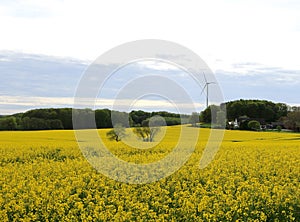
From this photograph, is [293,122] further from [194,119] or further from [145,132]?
[145,132]

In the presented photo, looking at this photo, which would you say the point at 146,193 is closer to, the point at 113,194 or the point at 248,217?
the point at 113,194

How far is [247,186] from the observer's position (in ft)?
35.7

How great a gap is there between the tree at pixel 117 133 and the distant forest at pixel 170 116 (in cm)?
54

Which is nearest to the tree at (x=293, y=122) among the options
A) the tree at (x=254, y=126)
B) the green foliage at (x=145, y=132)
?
the tree at (x=254, y=126)

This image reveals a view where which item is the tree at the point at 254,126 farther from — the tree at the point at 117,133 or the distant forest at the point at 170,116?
the tree at the point at 117,133

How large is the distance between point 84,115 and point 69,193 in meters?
13.3

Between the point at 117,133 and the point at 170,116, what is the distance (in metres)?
5.45

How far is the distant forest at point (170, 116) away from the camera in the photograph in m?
29.3

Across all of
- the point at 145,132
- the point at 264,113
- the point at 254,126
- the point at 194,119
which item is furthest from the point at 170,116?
the point at 264,113

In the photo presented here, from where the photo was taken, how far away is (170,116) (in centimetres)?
3450

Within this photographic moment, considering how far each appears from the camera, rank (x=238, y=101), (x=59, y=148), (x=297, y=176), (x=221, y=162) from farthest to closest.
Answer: (x=238, y=101), (x=59, y=148), (x=221, y=162), (x=297, y=176)

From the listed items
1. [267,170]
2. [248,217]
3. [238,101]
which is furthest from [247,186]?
[238,101]

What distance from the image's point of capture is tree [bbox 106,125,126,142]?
29333mm

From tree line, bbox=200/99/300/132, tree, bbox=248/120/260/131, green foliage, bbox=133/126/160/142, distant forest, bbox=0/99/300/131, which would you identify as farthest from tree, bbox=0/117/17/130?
tree line, bbox=200/99/300/132
